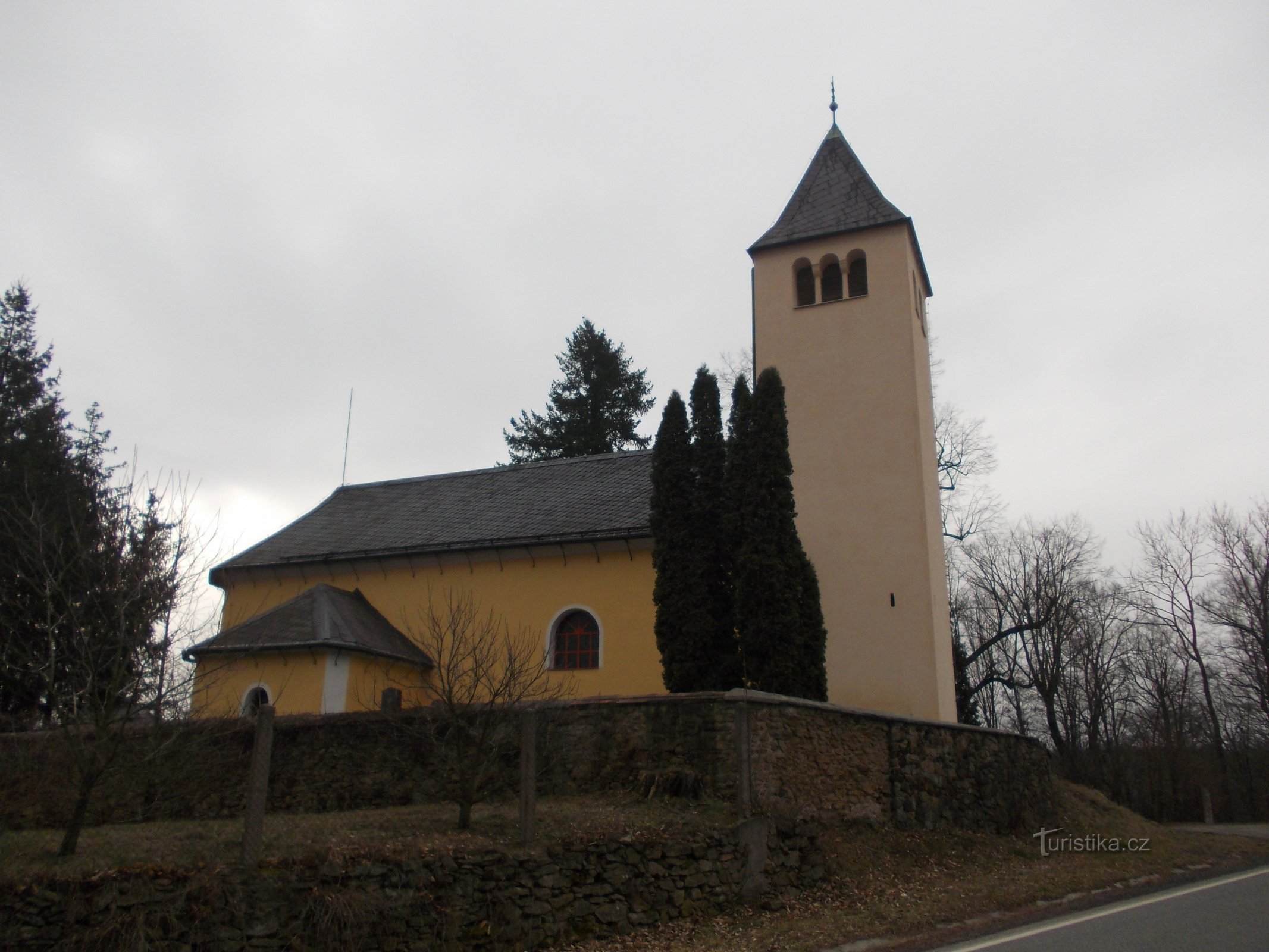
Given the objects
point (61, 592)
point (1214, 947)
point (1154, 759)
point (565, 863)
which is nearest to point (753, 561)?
point (565, 863)

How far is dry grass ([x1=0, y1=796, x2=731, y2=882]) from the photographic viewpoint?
25.5 feet

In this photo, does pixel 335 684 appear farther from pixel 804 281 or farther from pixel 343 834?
pixel 804 281

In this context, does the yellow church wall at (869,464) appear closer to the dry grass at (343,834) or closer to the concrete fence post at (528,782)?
the dry grass at (343,834)

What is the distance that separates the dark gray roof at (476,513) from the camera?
20375 mm

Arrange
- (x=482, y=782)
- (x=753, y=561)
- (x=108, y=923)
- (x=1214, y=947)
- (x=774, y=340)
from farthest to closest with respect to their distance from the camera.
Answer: (x=774, y=340)
(x=753, y=561)
(x=482, y=782)
(x=1214, y=947)
(x=108, y=923)

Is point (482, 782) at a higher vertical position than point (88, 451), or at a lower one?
lower

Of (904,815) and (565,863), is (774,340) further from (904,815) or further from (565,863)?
(565,863)

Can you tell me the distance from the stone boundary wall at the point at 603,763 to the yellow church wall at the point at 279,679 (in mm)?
3777

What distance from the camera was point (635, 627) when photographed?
61.8 feet

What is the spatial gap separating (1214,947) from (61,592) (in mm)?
10874

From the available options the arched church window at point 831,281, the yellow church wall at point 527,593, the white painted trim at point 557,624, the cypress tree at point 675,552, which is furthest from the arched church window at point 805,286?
the white painted trim at point 557,624

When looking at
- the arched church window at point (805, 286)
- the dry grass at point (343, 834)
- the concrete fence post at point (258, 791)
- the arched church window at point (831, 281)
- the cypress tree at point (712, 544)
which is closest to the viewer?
the dry grass at point (343, 834)

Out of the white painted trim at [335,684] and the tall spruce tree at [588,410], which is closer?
the white painted trim at [335,684]

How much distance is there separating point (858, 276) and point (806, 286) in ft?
3.78
